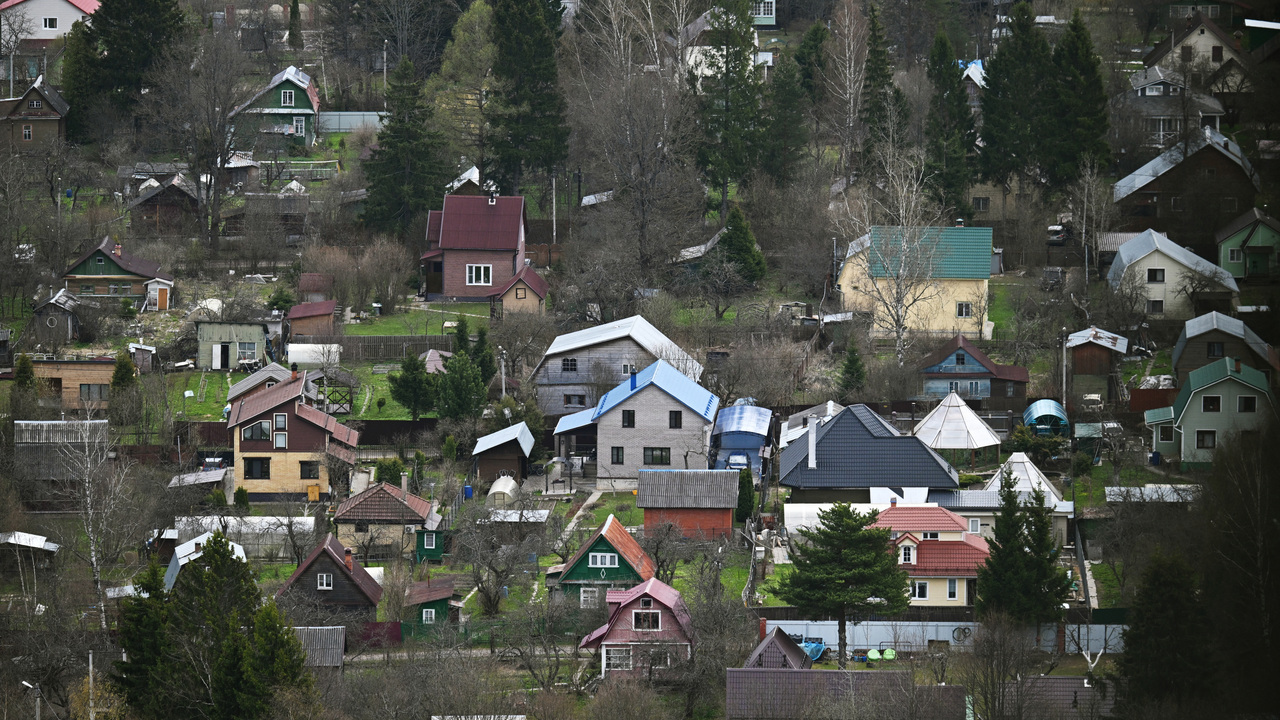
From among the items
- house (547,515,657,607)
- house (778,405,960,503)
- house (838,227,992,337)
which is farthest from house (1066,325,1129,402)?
house (547,515,657,607)

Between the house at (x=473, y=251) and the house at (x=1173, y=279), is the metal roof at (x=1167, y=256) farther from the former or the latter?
the house at (x=473, y=251)

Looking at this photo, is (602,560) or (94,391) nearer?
(602,560)

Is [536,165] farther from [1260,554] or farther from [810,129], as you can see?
[1260,554]

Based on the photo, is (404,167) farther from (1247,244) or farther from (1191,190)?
(1247,244)

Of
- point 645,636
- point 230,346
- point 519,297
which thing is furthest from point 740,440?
point 230,346

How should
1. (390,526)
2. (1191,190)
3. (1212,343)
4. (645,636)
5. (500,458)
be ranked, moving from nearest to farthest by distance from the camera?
(645,636), (390,526), (500,458), (1212,343), (1191,190)

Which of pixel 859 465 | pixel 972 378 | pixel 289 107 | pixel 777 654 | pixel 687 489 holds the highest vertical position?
pixel 289 107
